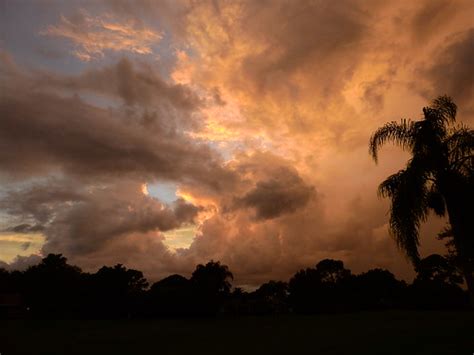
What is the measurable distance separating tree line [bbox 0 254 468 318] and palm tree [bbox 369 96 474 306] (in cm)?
2242

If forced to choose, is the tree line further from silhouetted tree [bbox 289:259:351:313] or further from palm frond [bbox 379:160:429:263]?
palm frond [bbox 379:160:429:263]

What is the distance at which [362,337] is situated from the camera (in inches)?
584

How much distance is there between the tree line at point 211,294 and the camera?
151 feet

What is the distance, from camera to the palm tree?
13.4 m

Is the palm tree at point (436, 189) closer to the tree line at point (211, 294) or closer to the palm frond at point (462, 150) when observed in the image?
the palm frond at point (462, 150)

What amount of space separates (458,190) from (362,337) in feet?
20.4

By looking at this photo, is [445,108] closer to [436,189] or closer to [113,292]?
[436,189]

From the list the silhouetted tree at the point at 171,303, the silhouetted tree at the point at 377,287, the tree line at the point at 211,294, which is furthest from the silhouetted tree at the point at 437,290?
the silhouetted tree at the point at 171,303

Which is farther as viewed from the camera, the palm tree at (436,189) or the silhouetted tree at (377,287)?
the silhouetted tree at (377,287)

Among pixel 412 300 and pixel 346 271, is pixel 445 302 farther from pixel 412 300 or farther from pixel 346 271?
pixel 346 271

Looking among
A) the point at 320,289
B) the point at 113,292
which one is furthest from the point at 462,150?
the point at 320,289

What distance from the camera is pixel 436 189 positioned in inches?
555

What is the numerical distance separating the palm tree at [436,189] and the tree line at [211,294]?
22420 millimetres

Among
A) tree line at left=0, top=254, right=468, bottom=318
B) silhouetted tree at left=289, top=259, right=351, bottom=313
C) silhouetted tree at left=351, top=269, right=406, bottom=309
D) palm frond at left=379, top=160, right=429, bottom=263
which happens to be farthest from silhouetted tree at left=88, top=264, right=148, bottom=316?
palm frond at left=379, top=160, right=429, bottom=263
